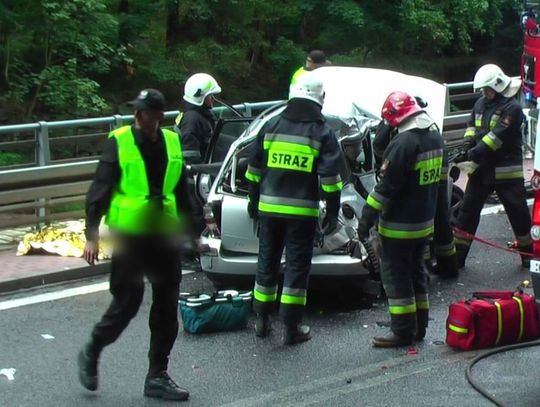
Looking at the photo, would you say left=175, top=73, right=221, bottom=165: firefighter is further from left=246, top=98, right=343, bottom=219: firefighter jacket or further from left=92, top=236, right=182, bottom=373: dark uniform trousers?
left=92, top=236, right=182, bottom=373: dark uniform trousers

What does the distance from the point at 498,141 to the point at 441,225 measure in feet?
3.17

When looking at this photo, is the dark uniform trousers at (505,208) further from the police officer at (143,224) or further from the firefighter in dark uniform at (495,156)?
the police officer at (143,224)

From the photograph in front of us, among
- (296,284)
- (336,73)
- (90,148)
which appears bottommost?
(90,148)

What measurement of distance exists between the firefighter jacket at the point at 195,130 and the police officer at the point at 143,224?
3007 millimetres

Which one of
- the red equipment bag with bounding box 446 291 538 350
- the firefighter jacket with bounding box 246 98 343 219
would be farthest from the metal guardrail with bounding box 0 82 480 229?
the red equipment bag with bounding box 446 291 538 350

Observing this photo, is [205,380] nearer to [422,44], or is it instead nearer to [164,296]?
[164,296]

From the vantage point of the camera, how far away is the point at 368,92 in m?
8.19

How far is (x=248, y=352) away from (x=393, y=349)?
0.99 meters

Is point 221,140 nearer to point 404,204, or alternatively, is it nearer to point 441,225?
point 441,225

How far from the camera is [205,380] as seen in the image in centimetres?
607

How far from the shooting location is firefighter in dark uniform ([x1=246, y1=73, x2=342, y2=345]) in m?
6.58

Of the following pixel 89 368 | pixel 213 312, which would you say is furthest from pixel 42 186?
pixel 89 368

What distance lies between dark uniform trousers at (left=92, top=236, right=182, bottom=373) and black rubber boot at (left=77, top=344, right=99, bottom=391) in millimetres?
59

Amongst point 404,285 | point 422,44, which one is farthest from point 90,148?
point 422,44
